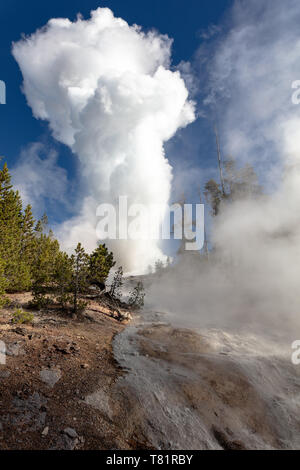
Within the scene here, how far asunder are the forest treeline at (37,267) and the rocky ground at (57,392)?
336 cm

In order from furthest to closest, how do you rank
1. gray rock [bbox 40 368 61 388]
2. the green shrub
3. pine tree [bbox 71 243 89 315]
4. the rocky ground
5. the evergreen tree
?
the evergreen tree → pine tree [bbox 71 243 89 315] → the green shrub → gray rock [bbox 40 368 61 388] → the rocky ground

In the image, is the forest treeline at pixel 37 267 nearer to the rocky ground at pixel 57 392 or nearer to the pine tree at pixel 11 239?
the pine tree at pixel 11 239

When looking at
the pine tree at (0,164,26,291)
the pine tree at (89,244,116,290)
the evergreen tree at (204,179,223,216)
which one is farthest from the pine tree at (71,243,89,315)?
the evergreen tree at (204,179,223,216)

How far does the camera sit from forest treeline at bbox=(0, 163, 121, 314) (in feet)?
37.7

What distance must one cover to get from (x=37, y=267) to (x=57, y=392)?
15488 mm

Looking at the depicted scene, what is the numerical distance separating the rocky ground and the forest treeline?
336cm

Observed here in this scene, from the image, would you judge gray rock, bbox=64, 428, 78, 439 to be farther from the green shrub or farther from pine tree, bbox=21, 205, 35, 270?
pine tree, bbox=21, 205, 35, 270

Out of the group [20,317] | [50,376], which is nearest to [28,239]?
[20,317]

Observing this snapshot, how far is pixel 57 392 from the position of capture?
4.37 metres

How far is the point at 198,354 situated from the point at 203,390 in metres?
2.73

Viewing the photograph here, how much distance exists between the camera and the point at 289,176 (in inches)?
998

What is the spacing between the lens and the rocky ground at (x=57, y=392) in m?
3.24
